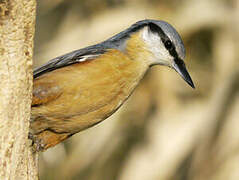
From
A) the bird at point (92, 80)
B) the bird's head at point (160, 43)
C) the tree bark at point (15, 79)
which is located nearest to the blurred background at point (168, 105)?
the bird's head at point (160, 43)

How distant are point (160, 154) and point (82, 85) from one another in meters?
2.81

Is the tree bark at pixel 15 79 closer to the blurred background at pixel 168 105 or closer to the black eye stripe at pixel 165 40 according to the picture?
the black eye stripe at pixel 165 40

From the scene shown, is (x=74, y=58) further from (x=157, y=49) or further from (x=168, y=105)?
(x=168, y=105)

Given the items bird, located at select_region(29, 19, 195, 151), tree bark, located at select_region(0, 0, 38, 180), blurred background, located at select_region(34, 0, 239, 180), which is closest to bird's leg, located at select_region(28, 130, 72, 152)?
bird, located at select_region(29, 19, 195, 151)

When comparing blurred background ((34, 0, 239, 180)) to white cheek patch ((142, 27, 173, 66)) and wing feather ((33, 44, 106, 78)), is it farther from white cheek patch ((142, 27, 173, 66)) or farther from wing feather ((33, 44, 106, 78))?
wing feather ((33, 44, 106, 78))

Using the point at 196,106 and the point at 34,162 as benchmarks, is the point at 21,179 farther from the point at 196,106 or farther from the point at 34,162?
the point at 196,106

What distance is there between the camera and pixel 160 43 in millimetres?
4008

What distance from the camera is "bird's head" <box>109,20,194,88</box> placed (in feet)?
12.7

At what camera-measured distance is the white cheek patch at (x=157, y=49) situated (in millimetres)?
3965

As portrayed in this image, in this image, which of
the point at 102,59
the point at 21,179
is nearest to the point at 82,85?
the point at 102,59

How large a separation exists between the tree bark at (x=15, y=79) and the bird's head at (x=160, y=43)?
4.27 ft

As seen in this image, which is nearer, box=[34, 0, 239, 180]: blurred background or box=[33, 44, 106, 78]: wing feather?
box=[33, 44, 106, 78]: wing feather

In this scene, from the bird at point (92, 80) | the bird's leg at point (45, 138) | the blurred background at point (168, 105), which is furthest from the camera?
the blurred background at point (168, 105)

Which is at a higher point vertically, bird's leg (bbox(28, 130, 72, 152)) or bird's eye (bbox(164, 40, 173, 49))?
bird's eye (bbox(164, 40, 173, 49))
